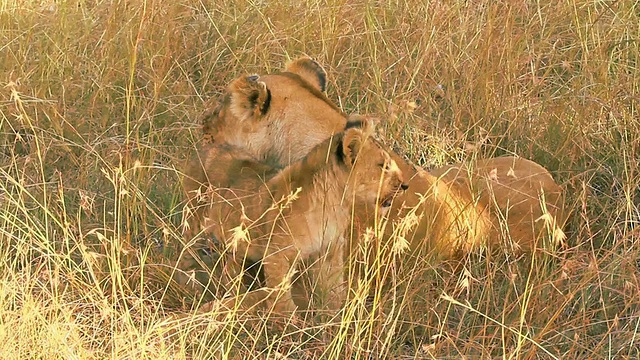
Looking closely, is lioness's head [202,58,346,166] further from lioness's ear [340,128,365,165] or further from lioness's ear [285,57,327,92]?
lioness's ear [340,128,365,165]

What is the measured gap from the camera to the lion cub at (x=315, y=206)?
11.5ft

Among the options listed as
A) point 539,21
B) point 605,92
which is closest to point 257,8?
point 539,21

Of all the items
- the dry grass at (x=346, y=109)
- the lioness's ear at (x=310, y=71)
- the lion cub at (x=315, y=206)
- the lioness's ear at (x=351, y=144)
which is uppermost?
the lioness's ear at (x=351, y=144)

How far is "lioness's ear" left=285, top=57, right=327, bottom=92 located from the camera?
4199 millimetres

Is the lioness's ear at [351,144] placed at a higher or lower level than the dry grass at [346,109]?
higher

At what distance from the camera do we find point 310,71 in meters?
4.21

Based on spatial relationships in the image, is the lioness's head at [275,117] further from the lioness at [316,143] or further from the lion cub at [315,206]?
the lion cub at [315,206]

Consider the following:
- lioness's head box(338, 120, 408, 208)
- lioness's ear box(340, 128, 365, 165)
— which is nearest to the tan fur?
lioness's head box(338, 120, 408, 208)

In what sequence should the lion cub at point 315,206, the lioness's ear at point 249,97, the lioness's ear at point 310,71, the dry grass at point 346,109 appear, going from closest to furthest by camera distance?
the dry grass at point 346,109 < the lion cub at point 315,206 < the lioness's ear at point 249,97 < the lioness's ear at point 310,71

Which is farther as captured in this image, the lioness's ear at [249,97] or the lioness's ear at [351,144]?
the lioness's ear at [249,97]

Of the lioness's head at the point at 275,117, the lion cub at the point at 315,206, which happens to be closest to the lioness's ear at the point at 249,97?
the lioness's head at the point at 275,117

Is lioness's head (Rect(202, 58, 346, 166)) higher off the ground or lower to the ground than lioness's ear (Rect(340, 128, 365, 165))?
lower

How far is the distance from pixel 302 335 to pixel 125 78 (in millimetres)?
2169

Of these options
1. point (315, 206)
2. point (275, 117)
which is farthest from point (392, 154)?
point (275, 117)
